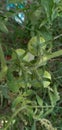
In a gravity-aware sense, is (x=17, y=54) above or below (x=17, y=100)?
above

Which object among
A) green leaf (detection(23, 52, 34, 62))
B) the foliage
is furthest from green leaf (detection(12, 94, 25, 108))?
green leaf (detection(23, 52, 34, 62))

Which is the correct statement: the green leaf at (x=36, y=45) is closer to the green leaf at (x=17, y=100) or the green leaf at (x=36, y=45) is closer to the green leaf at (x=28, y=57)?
the green leaf at (x=28, y=57)

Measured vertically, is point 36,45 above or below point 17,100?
above

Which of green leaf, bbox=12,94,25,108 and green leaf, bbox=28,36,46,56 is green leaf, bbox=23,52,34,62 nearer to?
green leaf, bbox=28,36,46,56

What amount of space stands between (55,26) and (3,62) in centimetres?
37

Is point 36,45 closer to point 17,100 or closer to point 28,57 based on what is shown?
point 28,57

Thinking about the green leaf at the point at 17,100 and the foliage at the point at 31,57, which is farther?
the green leaf at the point at 17,100

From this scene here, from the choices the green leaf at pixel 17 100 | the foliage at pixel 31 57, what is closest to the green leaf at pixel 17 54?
the foliage at pixel 31 57

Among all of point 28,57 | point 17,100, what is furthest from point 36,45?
point 17,100

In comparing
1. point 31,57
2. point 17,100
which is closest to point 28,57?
point 31,57

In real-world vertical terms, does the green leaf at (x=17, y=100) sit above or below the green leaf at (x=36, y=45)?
below

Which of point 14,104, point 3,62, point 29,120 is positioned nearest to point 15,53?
point 3,62

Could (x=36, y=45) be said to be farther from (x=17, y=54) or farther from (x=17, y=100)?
(x=17, y=100)

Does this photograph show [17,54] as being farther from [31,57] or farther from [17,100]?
[17,100]
